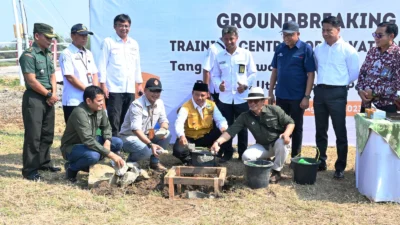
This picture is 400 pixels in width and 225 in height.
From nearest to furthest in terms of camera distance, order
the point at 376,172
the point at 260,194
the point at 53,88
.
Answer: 1. the point at 376,172
2. the point at 260,194
3. the point at 53,88

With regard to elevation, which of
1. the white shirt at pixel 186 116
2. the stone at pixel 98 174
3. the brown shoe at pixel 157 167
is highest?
the white shirt at pixel 186 116

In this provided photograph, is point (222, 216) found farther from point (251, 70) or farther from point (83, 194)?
point (251, 70)

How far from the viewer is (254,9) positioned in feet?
20.0

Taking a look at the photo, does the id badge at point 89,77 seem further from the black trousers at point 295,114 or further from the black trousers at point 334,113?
the black trousers at point 334,113

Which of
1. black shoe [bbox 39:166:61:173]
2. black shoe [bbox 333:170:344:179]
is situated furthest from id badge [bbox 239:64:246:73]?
black shoe [bbox 39:166:61:173]

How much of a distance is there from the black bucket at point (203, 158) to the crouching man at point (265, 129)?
1.20 feet

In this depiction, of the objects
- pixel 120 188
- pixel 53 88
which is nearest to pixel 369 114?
pixel 120 188

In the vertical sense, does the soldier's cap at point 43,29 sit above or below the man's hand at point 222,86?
above

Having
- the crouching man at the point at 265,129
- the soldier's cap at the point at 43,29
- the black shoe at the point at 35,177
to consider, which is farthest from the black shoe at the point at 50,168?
the crouching man at the point at 265,129

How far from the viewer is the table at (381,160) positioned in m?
3.84

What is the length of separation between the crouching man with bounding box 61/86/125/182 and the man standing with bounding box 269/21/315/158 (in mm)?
2152

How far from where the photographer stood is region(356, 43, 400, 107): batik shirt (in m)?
4.37

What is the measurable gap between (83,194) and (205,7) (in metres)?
3.33

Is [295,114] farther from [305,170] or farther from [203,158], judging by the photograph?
[203,158]
